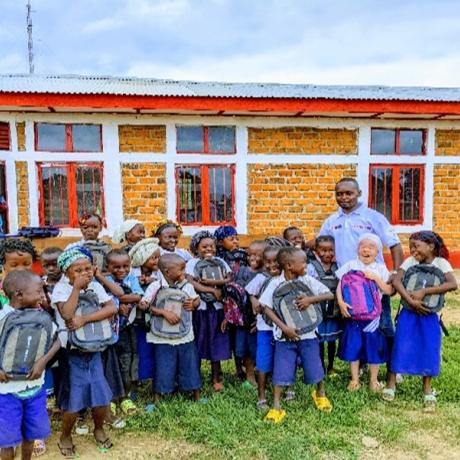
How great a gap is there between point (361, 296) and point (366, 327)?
27 cm

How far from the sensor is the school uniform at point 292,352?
3.60m

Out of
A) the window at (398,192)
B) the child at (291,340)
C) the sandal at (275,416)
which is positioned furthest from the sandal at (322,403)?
the window at (398,192)

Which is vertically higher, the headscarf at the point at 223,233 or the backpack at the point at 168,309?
the headscarf at the point at 223,233

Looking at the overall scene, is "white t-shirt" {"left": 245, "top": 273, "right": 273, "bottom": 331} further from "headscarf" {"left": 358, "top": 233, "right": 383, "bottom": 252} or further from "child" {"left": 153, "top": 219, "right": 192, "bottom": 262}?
"headscarf" {"left": 358, "top": 233, "right": 383, "bottom": 252}

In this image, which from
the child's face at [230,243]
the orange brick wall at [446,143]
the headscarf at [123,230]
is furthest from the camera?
the orange brick wall at [446,143]

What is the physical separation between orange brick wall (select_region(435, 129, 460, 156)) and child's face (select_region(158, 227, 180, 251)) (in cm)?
705

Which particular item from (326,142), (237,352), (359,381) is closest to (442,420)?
(359,381)

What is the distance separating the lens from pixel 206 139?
8930 mm

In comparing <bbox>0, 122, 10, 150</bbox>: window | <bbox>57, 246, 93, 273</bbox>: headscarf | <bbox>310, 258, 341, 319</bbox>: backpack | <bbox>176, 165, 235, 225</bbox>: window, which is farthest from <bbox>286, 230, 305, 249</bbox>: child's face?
<bbox>0, 122, 10, 150</bbox>: window

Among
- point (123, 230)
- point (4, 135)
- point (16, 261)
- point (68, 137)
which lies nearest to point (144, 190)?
point (68, 137)

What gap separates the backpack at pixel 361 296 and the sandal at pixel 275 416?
3.05 feet

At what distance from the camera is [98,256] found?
4125 mm

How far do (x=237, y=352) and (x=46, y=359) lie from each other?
1.79 meters

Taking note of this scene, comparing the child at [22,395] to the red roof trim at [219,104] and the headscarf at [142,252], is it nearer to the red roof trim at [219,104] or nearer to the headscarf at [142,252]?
the headscarf at [142,252]
